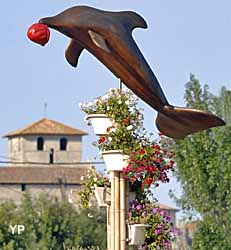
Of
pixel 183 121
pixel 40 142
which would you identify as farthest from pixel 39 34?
pixel 40 142

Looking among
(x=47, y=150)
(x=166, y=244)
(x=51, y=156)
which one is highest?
(x=47, y=150)

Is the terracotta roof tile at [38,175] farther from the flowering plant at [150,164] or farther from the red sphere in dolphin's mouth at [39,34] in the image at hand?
the red sphere in dolphin's mouth at [39,34]

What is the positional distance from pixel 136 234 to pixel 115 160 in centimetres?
59

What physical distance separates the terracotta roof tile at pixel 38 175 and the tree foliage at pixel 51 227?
21.3m

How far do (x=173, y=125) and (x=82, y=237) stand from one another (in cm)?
4215

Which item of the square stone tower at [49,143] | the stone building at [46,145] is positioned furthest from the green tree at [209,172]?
the square stone tower at [49,143]

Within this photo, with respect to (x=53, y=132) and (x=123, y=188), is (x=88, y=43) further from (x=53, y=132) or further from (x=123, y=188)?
(x=53, y=132)

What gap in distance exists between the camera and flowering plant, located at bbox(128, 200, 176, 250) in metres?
9.62

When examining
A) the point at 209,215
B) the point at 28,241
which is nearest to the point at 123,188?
the point at 209,215

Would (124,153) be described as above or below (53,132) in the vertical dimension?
below

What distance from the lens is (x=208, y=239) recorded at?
23.3 m

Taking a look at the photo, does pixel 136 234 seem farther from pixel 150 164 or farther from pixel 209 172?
pixel 209 172

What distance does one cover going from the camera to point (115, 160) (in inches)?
365

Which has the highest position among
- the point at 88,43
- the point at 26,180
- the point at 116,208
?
the point at 26,180
